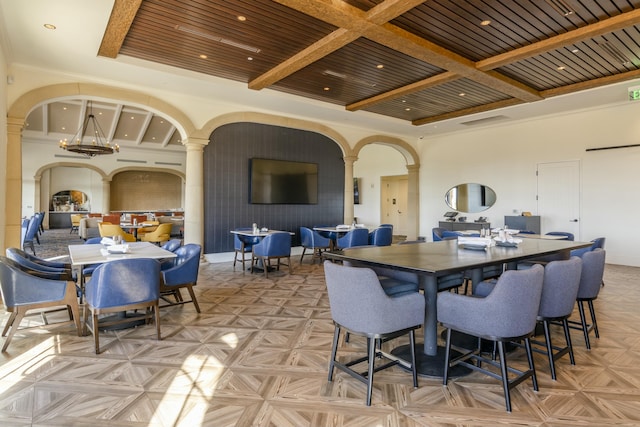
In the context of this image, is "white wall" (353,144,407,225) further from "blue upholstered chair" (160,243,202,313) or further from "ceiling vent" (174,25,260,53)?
"blue upholstered chair" (160,243,202,313)

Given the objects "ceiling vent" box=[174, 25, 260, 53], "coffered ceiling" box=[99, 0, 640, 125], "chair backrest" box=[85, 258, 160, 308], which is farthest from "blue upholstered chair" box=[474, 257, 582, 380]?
"ceiling vent" box=[174, 25, 260, 53]

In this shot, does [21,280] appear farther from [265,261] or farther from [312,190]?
[312,190]

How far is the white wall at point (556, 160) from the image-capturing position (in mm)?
7699

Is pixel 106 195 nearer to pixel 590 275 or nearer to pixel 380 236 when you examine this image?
pixel 380 236

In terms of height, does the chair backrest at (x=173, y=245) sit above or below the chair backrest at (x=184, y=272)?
above

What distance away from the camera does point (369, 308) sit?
7.59ft

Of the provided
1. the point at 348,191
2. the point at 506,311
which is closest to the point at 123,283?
the point at 506,311

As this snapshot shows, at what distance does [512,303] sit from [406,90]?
18.5 ft

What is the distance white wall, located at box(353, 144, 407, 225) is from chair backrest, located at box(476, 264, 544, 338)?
451 inches

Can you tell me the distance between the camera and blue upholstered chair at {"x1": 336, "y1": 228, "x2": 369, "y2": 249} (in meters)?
7.58

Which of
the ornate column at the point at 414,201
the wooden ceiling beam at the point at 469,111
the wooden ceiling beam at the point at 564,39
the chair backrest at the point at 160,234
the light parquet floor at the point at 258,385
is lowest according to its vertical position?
the light parquet floor at the point at 258,385

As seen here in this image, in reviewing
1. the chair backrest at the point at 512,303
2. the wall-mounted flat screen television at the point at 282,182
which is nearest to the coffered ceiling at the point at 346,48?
the wall-mounted flat screen television at the point at 282,182

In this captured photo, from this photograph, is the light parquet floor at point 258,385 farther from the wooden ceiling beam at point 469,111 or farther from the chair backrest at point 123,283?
the wooden ceiling beam at point 469,111

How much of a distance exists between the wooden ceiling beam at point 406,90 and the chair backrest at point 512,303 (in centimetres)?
476
